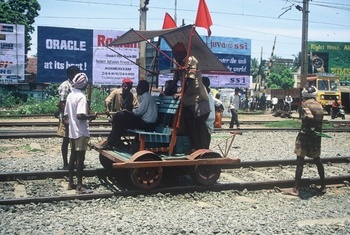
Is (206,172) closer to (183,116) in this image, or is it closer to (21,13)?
(183,116)

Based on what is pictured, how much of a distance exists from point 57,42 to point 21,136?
14.2 meters

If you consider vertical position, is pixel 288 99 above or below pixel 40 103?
above

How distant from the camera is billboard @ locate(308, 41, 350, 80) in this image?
146 ft

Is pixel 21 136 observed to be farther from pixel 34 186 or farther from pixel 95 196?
pixel 95 196

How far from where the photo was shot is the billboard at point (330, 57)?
146 feet

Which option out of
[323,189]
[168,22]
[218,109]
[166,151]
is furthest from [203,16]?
[218,109]

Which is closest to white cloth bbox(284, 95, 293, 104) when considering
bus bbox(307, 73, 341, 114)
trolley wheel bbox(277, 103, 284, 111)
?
trolley wheel bbox(277, 103, 284, 111)

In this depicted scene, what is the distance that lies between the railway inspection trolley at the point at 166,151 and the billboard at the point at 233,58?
934 inches

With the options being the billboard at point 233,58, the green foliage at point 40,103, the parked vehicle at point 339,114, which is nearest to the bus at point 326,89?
the parked vehicle at point 339,114

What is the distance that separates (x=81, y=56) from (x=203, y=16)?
21.1 metres

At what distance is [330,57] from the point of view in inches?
1766

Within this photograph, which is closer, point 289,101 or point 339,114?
point 339,114

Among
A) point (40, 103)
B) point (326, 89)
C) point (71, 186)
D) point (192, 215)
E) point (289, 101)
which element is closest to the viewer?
point (192, 215)

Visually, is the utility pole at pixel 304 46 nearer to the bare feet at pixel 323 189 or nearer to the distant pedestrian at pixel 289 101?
the distant pedestrian at pixel 289 101
